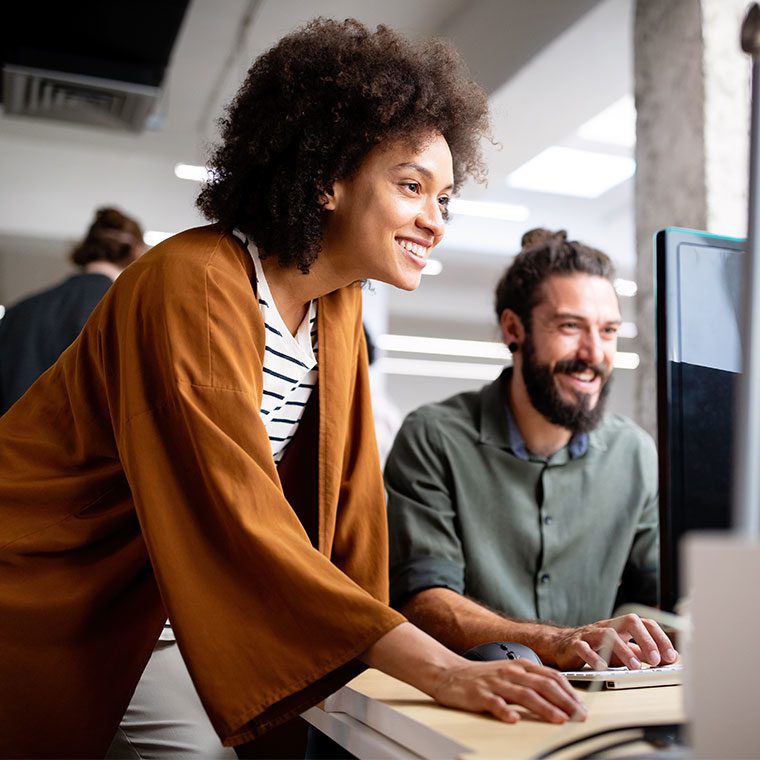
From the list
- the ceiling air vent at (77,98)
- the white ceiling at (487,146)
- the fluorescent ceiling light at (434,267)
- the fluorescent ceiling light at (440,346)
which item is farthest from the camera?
the fluorescent ceiling light at (440,346)

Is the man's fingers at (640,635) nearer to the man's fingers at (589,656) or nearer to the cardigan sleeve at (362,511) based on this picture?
the man's fingers at (589,656)

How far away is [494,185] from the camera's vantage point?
20.1 ft

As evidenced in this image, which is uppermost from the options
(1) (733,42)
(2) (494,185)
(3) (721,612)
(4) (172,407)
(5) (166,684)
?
(2) (494,185)

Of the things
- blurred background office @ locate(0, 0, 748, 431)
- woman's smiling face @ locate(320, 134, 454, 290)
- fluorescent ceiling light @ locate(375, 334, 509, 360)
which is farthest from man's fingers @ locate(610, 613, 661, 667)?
fluorescent ceiling light @ locate(375, 334, 509, 360)

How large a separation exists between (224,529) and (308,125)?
0.66 meters

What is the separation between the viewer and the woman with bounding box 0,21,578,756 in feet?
3.15

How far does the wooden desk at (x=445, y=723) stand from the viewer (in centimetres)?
75

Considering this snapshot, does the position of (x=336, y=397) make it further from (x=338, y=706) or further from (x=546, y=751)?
(x=546, y=751)

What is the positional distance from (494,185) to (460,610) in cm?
501

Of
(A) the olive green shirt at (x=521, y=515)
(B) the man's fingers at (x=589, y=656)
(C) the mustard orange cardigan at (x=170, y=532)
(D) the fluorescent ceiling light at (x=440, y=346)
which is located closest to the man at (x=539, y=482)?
(A) the olive green shirt at (x=521, y=515)

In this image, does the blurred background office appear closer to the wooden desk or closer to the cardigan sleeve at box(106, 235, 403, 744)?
the cardigan sleeve at box(106, 235, 403, 744)

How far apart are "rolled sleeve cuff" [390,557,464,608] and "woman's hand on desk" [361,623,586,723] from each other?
591 millimetres

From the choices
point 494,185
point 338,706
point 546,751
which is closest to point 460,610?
point 338,706

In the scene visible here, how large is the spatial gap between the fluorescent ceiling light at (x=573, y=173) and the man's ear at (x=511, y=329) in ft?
14.4
